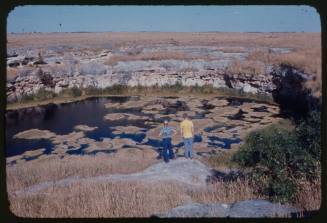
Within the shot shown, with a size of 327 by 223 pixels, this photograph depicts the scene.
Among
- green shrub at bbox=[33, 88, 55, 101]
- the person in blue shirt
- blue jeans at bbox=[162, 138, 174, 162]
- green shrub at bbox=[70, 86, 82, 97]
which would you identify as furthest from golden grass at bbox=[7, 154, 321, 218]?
green shrub at bbox=[70, 86, 82, 97]

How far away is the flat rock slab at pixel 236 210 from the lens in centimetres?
712

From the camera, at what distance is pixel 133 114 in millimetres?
18266

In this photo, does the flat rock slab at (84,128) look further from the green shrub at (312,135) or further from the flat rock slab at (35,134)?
the green shrub at (312,135)

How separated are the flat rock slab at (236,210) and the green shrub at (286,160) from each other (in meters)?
0.32

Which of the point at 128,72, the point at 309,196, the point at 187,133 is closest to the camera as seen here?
the point at 309,196

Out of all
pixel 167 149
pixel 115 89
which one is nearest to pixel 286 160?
pixel 167 149

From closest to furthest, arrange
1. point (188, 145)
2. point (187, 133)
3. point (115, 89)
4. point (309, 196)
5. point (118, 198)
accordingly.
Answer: point (309, 196), point (118, 198), point (187, 133), point (188, 145), point (115, 89)

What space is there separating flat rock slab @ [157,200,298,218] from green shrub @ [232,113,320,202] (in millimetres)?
320

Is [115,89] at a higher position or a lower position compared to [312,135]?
lower

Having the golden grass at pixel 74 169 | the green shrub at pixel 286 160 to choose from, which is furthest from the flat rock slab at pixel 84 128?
the green shrub at pixel 286 160

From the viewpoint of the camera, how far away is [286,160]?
799 cm

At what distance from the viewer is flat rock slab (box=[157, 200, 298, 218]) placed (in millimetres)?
7121

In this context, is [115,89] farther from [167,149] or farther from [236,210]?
[236,210]

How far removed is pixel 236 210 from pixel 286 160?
4.81 feet
